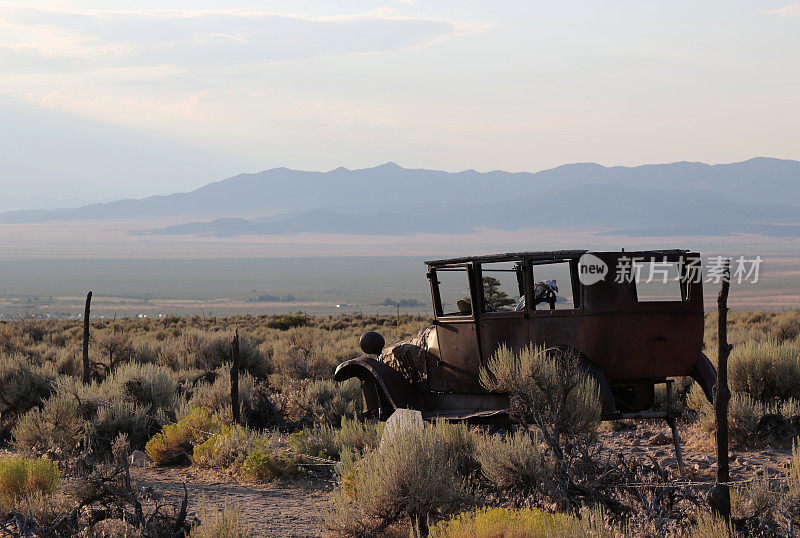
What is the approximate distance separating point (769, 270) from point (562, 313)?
6162 inches

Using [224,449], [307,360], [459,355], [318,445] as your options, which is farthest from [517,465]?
[307,360]

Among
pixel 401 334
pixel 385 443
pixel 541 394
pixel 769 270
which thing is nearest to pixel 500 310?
pixel 541 394

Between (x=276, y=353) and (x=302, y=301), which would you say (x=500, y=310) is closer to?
(x=276, y=353)

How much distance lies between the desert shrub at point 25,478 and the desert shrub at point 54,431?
10.6ft

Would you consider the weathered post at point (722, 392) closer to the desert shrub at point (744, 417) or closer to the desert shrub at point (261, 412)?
the desert shrub at point (744, 417)

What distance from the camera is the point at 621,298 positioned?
30.0 feet

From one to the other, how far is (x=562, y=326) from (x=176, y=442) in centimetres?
634

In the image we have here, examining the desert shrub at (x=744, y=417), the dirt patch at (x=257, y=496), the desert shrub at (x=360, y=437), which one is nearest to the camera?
the dirt patch at (x=257, y=496)

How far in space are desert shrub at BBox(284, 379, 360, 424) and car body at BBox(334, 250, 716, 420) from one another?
418 centimetres

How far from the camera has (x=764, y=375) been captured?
1377 cm

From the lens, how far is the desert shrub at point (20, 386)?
15867mm

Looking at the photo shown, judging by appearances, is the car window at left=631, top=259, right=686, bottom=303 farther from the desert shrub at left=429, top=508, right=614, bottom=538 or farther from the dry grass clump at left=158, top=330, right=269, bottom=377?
the dry grass clump at left=158, top=330, right=269, bottom=377

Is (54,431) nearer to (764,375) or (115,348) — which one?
(115,348)

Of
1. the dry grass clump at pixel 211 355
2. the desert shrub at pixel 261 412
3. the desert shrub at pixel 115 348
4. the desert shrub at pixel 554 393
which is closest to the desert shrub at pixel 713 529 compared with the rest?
the desert shrub at pixel 554 393
